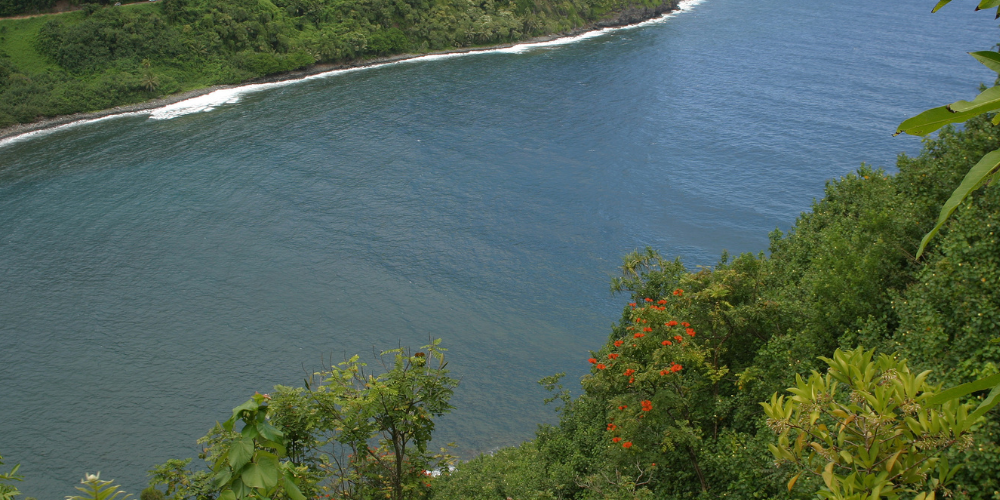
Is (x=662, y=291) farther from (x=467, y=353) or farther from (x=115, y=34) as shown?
(x=115, y=34)

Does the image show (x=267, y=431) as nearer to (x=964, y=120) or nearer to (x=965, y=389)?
(x=965, y=389)

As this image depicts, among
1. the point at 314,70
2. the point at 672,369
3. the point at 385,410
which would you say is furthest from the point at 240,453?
the point at 314,70

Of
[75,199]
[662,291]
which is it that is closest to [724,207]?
[662,291]

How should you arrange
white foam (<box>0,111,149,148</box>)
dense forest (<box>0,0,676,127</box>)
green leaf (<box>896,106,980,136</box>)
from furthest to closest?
dense forest (<box>0,0,676,127</box>) → white foam (<box>0,111,149,148</box>) → green leaf (<box>896,106,980,136</box>)

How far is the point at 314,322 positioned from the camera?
38969 millimetres

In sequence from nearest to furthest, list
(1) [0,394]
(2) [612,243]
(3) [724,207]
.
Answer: (1) [0,394]
(2) [612,243]
(3) [724,207]

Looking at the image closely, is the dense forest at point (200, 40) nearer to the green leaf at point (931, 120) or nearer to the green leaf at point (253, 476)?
the green leaf at point (253, 476)

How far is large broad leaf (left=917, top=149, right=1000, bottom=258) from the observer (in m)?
1.90

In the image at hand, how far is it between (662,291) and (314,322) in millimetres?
24350

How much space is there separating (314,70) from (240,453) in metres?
92.2

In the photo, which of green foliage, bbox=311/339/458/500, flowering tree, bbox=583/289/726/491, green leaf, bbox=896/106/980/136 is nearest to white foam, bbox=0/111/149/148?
green foliage, bbox=311/339/458/500

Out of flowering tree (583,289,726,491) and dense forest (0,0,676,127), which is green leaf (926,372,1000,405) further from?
dense forest (0,0,676,127)

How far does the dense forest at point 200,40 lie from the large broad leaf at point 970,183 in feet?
290

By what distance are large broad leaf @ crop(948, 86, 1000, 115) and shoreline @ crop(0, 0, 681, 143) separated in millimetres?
85940
